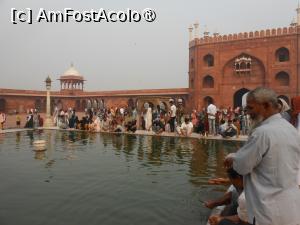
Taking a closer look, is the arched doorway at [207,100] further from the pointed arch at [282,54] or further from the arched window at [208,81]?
the pointed arch at [282,54]

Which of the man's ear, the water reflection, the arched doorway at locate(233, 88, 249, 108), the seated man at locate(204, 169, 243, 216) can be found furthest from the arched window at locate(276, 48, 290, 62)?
the man's ear

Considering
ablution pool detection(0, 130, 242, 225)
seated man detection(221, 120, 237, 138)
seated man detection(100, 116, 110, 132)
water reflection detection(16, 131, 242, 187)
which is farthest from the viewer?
seated man detection(100, 116, 110, 132)

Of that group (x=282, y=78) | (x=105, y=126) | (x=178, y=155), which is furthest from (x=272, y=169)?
(x=282, y=78)

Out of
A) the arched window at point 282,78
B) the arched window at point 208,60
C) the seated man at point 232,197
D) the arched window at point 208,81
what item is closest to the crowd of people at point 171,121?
the seated man at point 232,197

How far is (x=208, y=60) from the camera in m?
32.1

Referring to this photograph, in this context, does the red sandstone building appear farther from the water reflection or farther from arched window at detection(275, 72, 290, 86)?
the water reflection

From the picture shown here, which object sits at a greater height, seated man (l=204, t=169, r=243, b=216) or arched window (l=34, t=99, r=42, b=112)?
arched window (l=34, t=99, r=42, b=112)

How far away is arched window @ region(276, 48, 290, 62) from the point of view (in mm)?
28298

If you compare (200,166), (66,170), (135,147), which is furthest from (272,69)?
(66,170)

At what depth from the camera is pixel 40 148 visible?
30.9ft

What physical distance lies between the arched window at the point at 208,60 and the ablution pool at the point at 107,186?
76.1 ft

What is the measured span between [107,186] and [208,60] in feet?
91.7

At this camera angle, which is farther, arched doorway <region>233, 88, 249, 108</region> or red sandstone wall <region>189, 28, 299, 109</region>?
arched doorway <region>233, 88, 249, 108</region>

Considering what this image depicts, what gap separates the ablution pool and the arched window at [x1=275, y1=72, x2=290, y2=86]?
69.3ft
